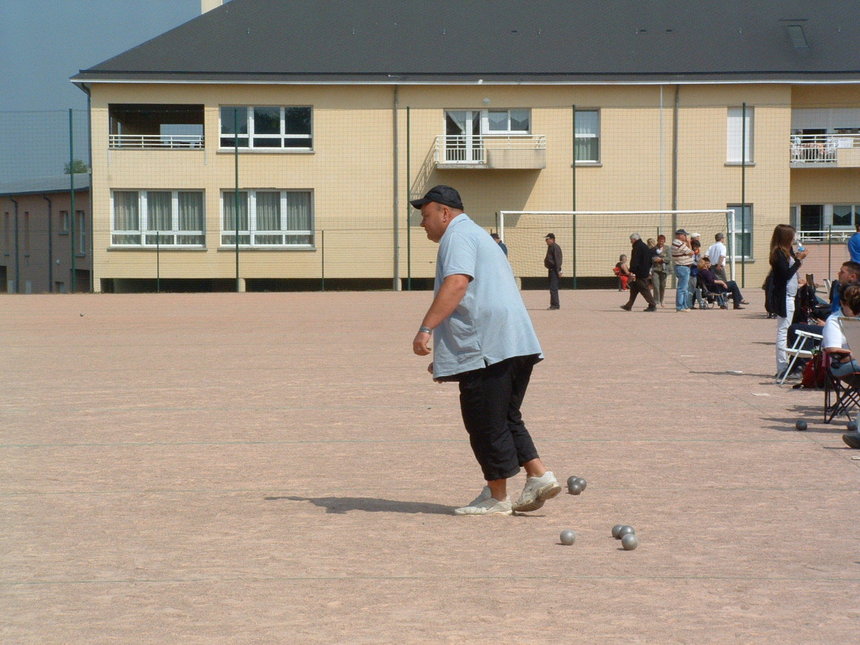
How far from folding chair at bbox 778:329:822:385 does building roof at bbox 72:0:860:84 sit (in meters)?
30.0

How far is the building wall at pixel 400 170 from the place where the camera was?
141ft

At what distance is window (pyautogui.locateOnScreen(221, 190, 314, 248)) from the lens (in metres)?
43.4

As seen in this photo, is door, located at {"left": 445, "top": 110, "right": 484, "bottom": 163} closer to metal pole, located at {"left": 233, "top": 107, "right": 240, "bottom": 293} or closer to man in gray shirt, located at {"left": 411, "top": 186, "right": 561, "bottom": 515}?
metal pole, located at {"left": 233, "top": 107, "right": 240, "bottom": 293}

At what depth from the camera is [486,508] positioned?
282 inches

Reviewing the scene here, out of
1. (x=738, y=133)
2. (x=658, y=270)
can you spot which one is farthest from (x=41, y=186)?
(x=658, y=270)

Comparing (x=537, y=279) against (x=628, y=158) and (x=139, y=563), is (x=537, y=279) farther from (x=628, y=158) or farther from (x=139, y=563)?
(x=139, y=563)

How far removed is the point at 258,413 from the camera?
37.5ft

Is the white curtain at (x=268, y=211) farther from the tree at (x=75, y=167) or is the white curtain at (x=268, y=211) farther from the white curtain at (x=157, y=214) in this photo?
the tree at (x=75, y=167)

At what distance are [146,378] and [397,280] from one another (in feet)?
94.7

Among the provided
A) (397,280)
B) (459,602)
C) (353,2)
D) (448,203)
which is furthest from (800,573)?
(353,2)

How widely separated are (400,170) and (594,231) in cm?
674

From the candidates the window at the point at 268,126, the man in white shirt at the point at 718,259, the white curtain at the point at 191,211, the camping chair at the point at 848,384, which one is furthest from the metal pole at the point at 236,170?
the camping chair at the point at 848,384

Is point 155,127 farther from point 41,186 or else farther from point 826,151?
point 826,151

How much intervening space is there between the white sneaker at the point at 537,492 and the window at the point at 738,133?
38.3 metres
